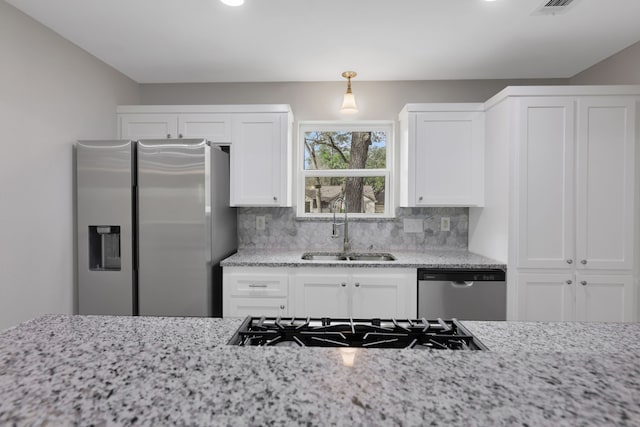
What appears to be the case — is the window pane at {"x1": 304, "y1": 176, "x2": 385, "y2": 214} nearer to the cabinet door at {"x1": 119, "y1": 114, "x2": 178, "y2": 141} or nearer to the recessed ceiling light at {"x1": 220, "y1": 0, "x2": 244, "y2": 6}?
the cabinet door at {"x1": 119, "y1": 114, "x2": 178, "y2": 141}

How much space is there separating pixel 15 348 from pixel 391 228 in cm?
275

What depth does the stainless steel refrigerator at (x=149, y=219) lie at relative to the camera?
7.53 feet

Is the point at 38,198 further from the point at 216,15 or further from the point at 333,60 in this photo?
the point at 333,60

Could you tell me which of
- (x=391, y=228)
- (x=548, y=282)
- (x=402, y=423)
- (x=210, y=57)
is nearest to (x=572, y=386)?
(x=402, y=423)

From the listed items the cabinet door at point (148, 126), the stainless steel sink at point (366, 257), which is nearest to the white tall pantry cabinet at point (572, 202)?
the stainless steel sink at point (366, 257)

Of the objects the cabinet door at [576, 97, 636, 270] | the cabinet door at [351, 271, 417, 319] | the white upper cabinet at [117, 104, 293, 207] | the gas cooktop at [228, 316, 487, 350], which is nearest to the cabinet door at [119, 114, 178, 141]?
the white upper cabinet at [117, 104, 293, 207]

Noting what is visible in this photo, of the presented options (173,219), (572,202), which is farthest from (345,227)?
(572,202)

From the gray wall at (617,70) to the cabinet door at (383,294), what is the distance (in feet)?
7.05

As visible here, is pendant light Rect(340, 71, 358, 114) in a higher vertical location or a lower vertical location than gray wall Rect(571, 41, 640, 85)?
lower

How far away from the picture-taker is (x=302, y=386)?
21.4 inches

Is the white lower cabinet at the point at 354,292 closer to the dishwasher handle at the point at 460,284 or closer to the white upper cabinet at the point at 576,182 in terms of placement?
the dishwasher handle at the point at 460,284

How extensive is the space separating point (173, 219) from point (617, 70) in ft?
11.5

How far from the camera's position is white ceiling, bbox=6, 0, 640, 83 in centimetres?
196

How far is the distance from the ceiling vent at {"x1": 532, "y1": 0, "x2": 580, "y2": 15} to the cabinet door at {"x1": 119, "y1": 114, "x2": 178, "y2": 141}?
2.71 m
